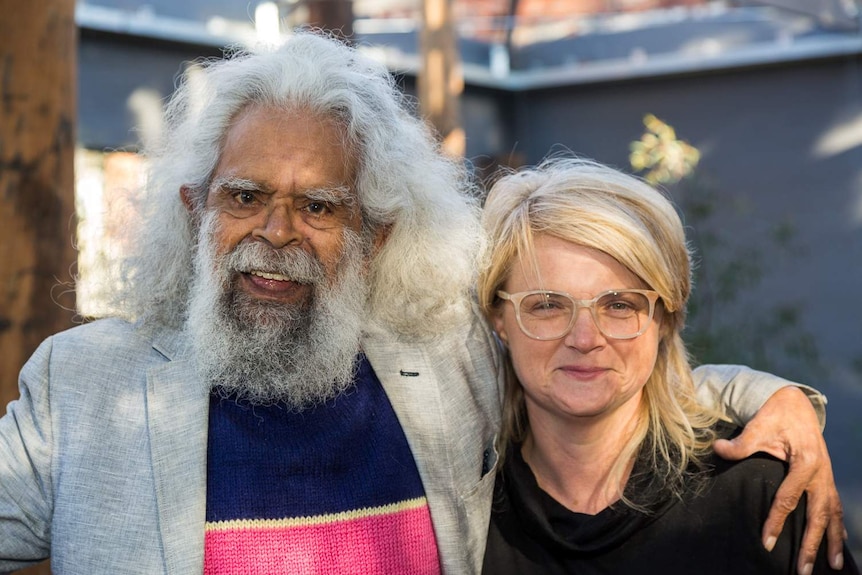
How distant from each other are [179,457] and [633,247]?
1.15 m

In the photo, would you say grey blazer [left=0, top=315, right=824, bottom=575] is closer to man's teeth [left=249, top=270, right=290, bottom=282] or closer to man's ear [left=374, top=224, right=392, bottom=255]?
man's teeth [left=249, top=270, right=290, bottom=282]

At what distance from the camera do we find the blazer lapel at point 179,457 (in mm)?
2051

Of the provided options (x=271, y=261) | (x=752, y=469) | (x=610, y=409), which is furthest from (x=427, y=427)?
(x=752, y=469)

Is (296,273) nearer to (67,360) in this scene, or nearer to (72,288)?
(67,360)

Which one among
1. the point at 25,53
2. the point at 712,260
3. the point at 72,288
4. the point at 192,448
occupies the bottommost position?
the point at 712,260

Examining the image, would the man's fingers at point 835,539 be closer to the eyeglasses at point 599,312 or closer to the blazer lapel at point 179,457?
the eyeglasses at point 599,312

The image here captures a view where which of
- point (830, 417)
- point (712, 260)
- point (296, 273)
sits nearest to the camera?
point (296, 273)

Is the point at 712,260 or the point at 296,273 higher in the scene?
the point at 296,273

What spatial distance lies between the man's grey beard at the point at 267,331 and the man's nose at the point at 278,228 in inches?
0.8

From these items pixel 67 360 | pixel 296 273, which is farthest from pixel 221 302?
pixel 67 360

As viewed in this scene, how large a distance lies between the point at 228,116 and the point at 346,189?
373 millimetres

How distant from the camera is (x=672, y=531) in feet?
7.33

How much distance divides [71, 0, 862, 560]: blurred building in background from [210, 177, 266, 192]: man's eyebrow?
3.75 m

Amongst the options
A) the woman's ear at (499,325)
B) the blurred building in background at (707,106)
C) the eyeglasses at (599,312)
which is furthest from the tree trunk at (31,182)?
the blurred building in background at (707,106)
